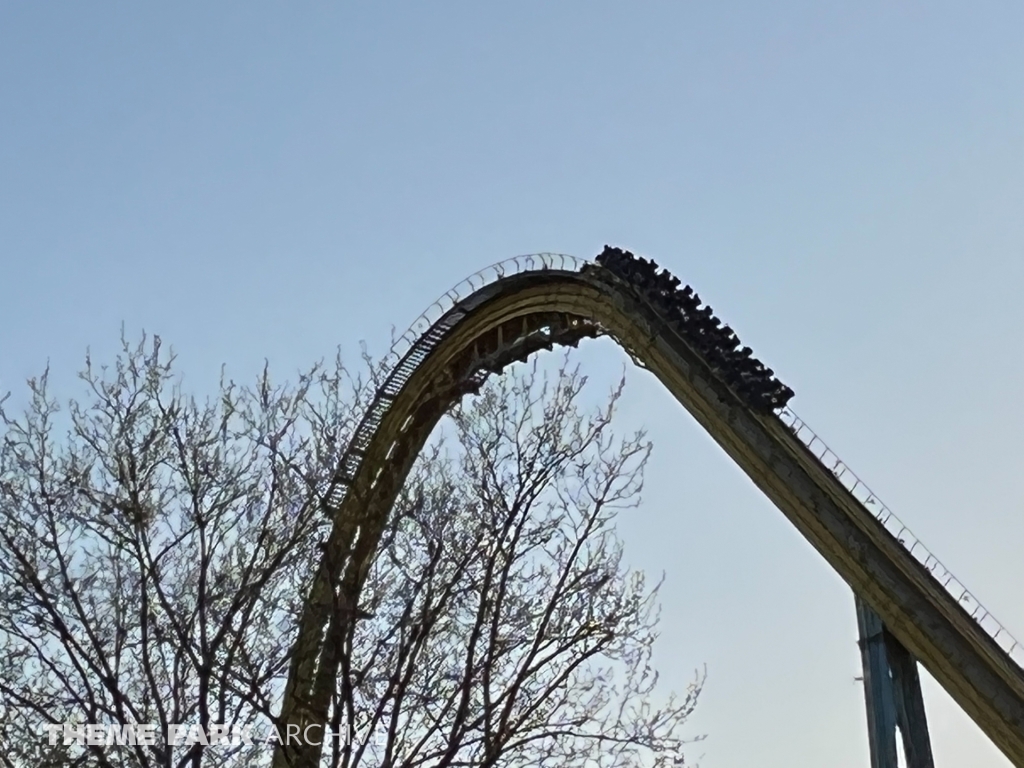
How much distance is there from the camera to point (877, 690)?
52.8 feet

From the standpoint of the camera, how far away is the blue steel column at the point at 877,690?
15820mm

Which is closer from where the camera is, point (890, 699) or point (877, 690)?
point (890, 699)

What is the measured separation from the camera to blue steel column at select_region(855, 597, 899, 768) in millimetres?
15820

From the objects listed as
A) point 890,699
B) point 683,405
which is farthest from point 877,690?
point 683,405

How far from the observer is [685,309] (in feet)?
66.6

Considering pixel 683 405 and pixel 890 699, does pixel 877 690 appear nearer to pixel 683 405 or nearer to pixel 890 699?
pixel 890 699

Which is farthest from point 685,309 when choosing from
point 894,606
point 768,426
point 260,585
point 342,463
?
point 260,585

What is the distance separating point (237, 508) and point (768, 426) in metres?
9.44

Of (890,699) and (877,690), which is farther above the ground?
(877,690)

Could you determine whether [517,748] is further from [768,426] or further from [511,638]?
[768,426]

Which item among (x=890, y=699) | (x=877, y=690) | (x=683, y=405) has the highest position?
(x=683, y=405)

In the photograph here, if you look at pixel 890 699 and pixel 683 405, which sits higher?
pixel 683 405

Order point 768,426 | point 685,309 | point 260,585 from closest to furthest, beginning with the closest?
point 260,585, point 768,426, point 685,309

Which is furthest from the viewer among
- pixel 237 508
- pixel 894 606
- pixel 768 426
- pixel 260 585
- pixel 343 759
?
pixel 768 426
